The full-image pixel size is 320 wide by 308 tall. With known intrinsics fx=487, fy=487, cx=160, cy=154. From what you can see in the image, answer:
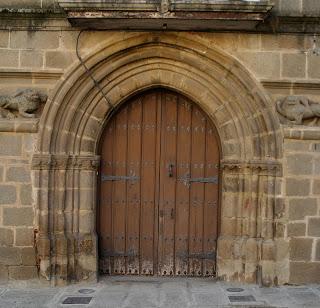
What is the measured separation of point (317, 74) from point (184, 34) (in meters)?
1.61

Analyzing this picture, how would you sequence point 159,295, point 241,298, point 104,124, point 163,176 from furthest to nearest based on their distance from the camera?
point 163,176 → point 104,124 → point 159,295 → point 241,298

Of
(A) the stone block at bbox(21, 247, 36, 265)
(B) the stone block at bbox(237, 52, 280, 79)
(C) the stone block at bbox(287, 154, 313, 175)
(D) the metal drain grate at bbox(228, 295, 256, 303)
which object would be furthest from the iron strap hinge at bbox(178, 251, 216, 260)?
(B) the stone block at bbox(237, 52, 280, 79)

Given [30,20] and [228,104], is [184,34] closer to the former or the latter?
[228,104]

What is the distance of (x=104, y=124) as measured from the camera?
5926 mm

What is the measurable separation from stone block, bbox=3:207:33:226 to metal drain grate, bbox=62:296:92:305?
1.01 m

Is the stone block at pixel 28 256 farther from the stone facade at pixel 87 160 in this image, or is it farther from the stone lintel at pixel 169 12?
the stone lintel at pixel 169 12

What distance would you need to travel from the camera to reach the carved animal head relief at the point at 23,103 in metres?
5.58

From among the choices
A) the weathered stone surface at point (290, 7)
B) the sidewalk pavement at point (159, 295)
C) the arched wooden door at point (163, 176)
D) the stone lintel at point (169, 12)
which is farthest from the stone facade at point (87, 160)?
the arched wooden door at point (163, 176)

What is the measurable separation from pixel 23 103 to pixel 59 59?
657 millimetres

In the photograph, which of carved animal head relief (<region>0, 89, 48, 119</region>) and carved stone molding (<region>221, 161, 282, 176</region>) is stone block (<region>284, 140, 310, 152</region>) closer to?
carved stone molding (<region>221, 161, 282, 176</region>)

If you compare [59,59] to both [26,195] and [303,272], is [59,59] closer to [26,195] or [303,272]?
[26,195]

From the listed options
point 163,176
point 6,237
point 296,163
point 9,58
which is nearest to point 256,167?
point 296,163

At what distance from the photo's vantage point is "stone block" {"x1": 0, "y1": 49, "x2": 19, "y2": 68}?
223 inches

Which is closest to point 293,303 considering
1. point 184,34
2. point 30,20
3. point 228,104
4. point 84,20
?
point 228,104
